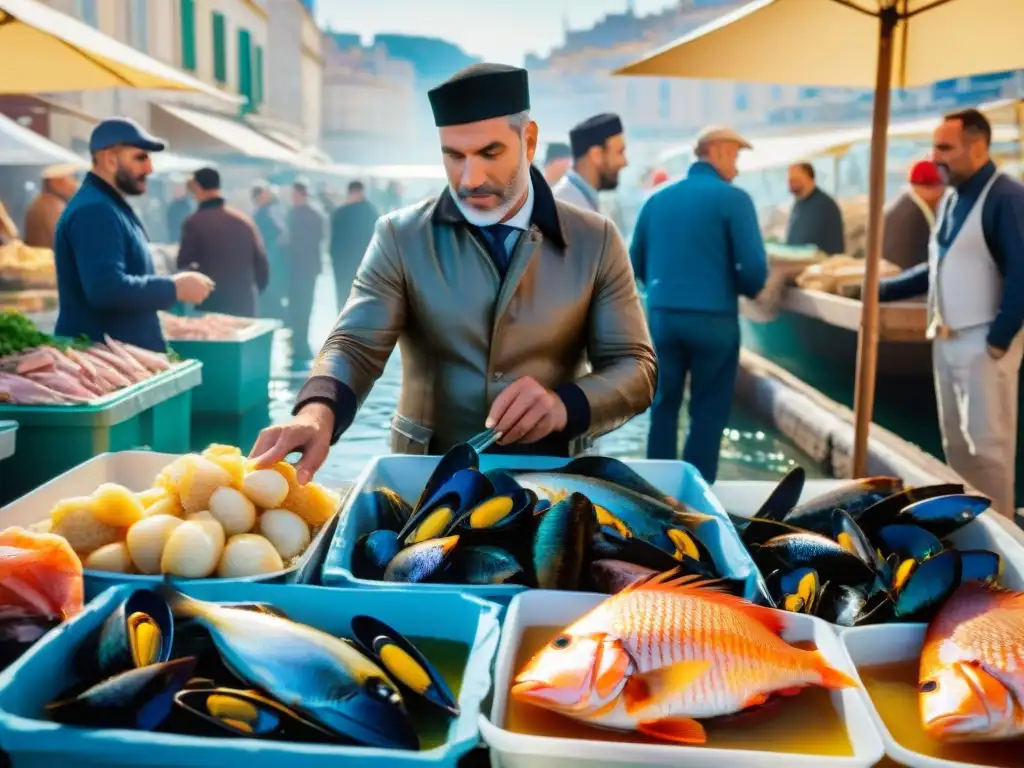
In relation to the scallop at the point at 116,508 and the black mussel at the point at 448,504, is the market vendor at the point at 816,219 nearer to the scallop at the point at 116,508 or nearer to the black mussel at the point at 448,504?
the black mussel at the point at 448,504

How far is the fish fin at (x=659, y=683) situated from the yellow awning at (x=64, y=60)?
16.8ft

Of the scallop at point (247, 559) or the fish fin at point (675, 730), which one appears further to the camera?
the scallop at point (247, 559)

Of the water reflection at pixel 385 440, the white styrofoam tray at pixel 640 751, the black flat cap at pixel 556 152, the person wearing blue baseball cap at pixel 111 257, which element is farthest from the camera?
the black flat cap at pixel 556 152

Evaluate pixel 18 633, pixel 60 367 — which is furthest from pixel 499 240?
pixel 60 367

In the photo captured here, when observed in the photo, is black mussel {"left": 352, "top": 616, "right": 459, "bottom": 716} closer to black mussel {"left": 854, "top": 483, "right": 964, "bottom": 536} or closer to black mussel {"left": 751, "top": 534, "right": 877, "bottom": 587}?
black mussel {"left": 751, "top": 534, "right": 877, "bottom": 587}

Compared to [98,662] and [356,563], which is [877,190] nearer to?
[356,563]

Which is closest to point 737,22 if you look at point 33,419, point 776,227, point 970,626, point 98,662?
point 33,419

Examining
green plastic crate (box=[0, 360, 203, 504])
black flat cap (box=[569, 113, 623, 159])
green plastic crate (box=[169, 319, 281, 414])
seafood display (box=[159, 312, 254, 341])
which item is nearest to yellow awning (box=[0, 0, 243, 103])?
seafood display (box=[159, 312, 254, 341])

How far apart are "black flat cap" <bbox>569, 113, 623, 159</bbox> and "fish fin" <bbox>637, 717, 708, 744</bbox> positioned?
481cm

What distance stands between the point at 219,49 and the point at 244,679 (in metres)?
25.2

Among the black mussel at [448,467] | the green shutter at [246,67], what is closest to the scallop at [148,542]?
the black mussel at [448,467]

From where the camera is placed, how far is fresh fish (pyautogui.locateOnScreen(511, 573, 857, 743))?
1080 mm

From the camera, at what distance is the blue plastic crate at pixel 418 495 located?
146cm

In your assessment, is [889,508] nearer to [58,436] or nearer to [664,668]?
[664,668]
